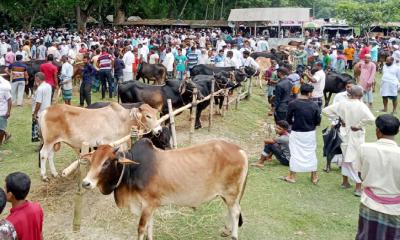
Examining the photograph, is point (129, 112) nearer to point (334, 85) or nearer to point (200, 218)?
point (200, 218)


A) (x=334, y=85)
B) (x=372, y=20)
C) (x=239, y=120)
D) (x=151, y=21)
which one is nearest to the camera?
(x=239, y=120)

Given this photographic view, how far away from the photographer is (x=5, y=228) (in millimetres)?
3711

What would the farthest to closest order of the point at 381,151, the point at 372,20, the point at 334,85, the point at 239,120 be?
the point at 372,20 → the point at 334,85 → the point at 239,120 → the point at 381,151

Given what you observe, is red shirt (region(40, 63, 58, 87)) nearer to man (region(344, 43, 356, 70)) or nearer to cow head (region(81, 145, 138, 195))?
cow head (region(81, 145, 138, 195))

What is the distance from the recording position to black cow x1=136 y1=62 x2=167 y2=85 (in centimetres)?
1695

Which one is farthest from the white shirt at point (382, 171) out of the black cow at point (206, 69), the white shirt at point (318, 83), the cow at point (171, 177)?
the black cow at point (206, 69)

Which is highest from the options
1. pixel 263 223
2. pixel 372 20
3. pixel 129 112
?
pixel 372 20

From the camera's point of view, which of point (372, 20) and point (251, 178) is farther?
point (372, 20)

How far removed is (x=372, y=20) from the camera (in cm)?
3200

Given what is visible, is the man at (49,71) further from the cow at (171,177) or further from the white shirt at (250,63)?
the cow at (171,177)

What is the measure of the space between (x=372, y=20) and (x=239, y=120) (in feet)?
72.4

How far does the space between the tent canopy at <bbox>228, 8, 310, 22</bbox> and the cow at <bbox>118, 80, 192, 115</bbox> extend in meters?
21.7

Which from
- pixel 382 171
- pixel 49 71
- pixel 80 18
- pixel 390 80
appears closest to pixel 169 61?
pixel 49 71

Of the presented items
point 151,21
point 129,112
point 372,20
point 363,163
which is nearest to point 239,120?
point 129,112
